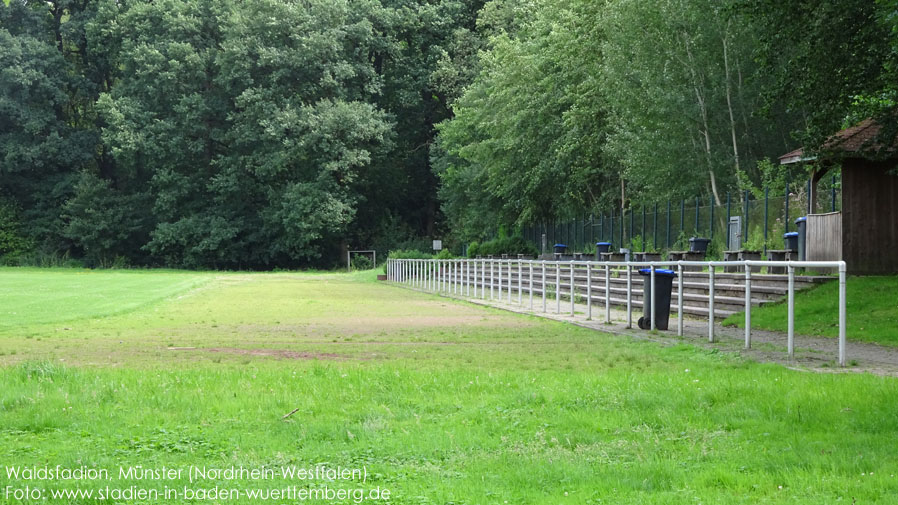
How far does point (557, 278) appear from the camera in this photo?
22188 millimetres

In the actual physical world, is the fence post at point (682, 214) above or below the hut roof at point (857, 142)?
below

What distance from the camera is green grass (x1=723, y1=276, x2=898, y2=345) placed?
48.8ft

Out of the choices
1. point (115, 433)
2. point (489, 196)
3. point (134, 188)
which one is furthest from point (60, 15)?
point (115, 433)

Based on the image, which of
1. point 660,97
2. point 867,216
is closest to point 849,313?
point 867,216

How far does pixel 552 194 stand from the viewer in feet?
157

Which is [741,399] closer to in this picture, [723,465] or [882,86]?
[723,465]

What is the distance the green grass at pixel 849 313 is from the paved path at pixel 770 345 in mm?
534

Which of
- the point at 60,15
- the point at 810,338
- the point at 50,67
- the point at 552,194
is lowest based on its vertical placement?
the point at 810,338

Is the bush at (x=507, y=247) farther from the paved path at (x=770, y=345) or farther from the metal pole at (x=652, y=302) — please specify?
the metal pole at (x=652, y=302)

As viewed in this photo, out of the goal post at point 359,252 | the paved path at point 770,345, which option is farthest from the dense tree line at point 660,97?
the goal post at point 359,252

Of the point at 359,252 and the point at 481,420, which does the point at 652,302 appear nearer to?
the point at 481,420

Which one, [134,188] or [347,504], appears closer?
[347,504]

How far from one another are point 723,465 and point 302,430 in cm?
293

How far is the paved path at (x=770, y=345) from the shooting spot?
35.6ft
